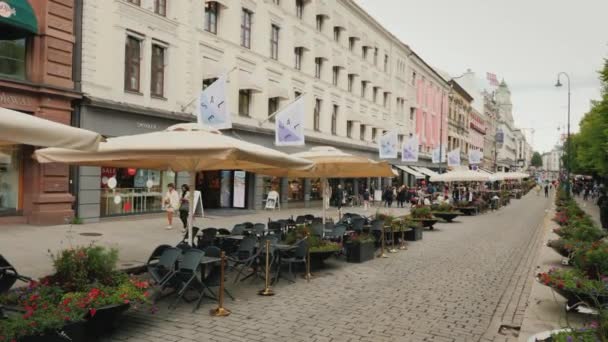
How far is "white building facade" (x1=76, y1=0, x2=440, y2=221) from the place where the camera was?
1800 cm

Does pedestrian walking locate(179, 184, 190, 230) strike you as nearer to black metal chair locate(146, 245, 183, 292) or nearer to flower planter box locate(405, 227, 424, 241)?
flower planter box locate(405, 227, 424, 241)

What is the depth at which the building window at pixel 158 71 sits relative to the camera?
2042 centimetres

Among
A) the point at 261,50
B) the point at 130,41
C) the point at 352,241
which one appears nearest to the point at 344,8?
the point at 261,50

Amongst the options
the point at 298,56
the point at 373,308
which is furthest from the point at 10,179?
the point at 298,56

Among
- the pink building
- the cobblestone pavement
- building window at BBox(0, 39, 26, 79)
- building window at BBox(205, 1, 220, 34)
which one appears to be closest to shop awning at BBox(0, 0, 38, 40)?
building window at BBox(0, 39, 26, 79)

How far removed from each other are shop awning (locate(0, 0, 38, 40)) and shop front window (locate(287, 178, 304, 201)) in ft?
59.2

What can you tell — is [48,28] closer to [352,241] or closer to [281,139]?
[281,139]

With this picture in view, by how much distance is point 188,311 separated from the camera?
738 centimetres

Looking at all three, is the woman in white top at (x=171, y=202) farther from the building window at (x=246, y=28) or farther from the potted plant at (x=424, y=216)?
the building window at (x=246, y=28)

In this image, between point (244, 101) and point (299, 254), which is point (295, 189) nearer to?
point (244, 101)

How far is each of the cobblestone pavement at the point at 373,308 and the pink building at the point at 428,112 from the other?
43203 mm

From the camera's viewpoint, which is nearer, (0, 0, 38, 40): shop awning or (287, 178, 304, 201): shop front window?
(0, 0, 38, 40): shop awning

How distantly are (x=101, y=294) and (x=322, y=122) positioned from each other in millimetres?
28750

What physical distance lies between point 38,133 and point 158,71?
15823mm
